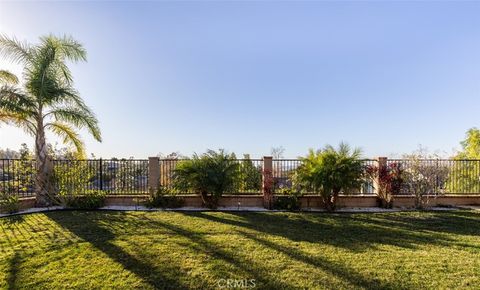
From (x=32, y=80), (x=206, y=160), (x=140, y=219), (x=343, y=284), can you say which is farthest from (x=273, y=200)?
(x=32, y=80)

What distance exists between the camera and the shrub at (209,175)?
28.7 ft

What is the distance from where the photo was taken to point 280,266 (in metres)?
4.12

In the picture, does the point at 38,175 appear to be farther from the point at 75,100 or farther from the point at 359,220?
the point at 359,220

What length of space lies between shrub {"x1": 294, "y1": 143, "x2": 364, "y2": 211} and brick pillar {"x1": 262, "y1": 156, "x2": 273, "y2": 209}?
102 cm

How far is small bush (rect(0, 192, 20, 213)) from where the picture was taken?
8109 millimetres

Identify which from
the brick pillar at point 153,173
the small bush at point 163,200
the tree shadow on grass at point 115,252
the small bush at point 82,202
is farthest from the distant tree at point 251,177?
the small bush at point 82,202

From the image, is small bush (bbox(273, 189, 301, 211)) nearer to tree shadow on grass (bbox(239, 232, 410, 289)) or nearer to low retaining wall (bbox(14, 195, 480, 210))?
low retaining wall (bbox(14, 195, 480, 210))

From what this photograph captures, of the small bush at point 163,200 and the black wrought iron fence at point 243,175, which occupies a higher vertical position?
the black wrought iron fence at point 243,175

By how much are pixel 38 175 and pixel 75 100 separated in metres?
3.05

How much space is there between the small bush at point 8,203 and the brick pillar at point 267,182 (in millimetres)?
8525

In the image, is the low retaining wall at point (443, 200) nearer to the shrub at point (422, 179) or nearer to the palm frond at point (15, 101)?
the shrub at point (422, 179)

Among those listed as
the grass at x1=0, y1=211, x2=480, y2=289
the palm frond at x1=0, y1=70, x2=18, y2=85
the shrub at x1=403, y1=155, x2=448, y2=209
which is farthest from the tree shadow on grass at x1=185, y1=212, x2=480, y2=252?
the palm frond at x1=0, y1=70, x2=18, y2=85

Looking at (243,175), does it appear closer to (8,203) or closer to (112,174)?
(112,174)

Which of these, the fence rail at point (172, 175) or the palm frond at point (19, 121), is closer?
the palm frond at point (19, 121)
